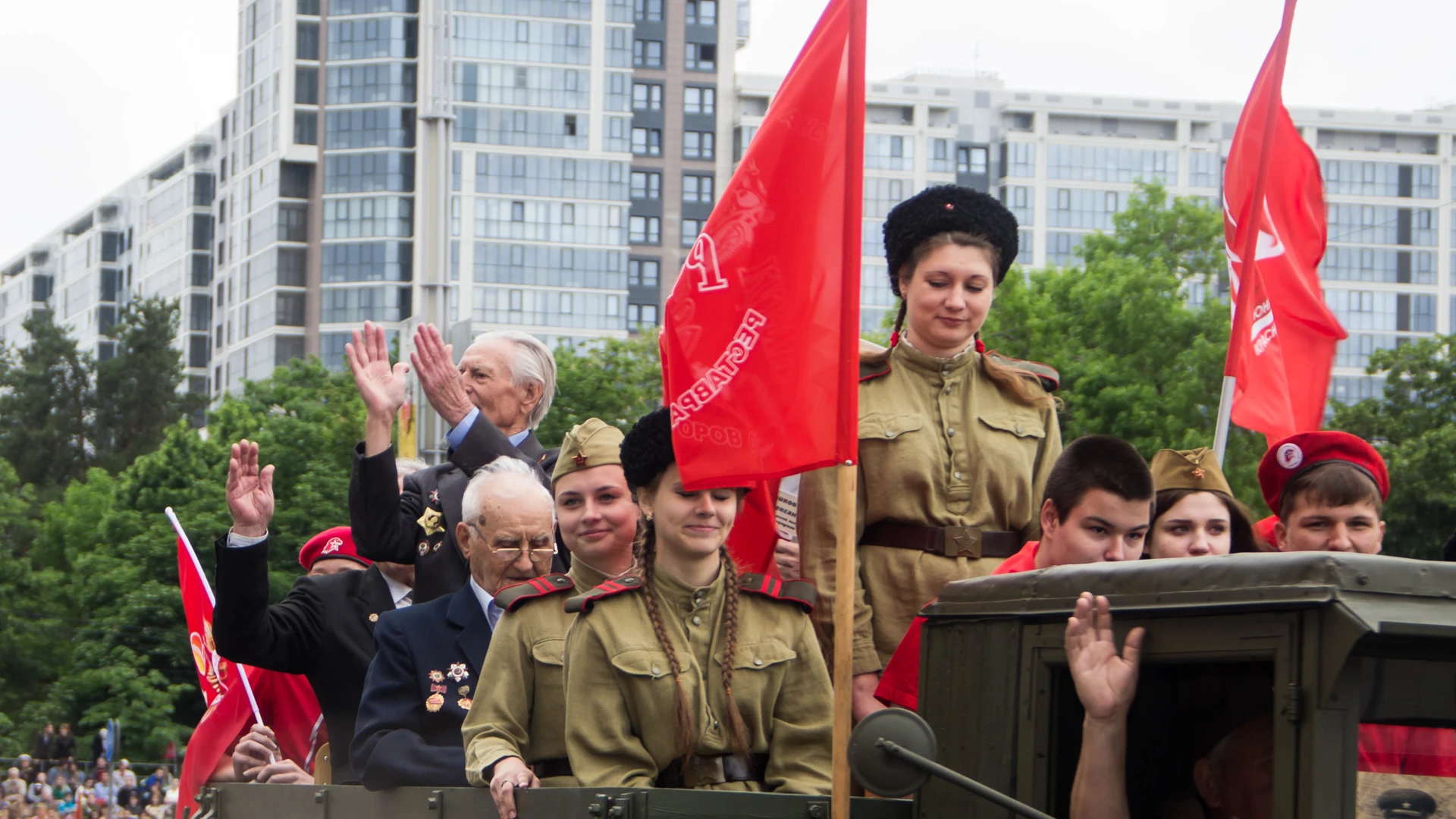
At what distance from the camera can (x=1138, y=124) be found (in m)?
107

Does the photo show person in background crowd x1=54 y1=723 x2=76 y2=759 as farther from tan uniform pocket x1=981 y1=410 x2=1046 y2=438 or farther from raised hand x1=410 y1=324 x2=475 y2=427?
tan uniform pocket x1=981 y1=410 x2=1046 y2=438

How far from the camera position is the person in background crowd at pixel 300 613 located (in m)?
6.17

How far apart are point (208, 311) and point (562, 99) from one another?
27.2 meters

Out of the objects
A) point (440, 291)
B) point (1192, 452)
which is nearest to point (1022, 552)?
point (1192, 452)

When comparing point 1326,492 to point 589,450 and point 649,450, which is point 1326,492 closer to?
point 649,450

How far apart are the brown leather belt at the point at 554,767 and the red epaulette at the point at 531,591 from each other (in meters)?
0.39

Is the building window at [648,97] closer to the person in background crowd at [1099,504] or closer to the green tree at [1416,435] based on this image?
the green tree at [1416,435]

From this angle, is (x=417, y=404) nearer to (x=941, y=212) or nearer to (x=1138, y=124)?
(x=941, y=212)

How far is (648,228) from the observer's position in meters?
92.8

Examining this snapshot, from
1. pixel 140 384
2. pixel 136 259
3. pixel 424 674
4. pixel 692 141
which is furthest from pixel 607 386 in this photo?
pixel 136 259

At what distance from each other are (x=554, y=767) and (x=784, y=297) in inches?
50.9

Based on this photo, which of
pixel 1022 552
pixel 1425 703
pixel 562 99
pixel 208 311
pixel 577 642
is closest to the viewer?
pixel 1425 703

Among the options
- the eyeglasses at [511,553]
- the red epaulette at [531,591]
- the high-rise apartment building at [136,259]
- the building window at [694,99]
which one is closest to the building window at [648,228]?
the building window at [694,99]

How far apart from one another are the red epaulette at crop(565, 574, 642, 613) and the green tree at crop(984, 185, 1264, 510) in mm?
29655
